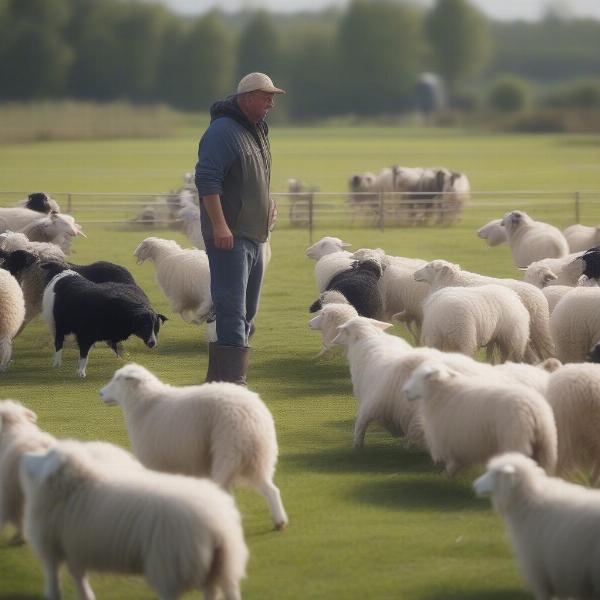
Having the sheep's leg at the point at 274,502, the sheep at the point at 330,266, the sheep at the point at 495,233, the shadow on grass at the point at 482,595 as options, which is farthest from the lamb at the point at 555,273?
the shadow on grass at the point at 482,595

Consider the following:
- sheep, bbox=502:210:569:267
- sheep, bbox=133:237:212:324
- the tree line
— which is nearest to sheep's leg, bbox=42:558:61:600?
sheep, bbox=133:237:212:324

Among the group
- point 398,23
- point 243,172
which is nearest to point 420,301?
point 243,172

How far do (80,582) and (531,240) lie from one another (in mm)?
10477

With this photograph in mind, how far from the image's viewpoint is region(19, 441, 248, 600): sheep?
4.70 meters

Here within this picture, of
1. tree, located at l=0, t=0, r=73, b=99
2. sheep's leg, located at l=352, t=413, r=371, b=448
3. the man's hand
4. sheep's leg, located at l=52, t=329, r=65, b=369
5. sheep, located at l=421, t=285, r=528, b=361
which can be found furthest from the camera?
tree, located at l=0, t=0, r=73, b=99

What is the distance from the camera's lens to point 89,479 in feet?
16.6

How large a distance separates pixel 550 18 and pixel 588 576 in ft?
391

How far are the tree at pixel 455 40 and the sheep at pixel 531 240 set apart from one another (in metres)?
59.3

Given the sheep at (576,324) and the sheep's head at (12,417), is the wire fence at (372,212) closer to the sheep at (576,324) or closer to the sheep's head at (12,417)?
the sheep at (576,324)

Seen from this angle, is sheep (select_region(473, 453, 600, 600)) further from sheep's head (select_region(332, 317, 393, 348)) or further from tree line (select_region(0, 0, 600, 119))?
tree line (select_region(0, 0, 600, 119))

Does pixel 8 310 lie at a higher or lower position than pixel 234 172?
lower

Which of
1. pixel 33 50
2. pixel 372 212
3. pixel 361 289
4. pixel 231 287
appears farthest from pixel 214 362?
pixel 33 50

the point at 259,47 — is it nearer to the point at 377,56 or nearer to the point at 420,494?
the point at 377,56

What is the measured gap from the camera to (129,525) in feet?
15.8
